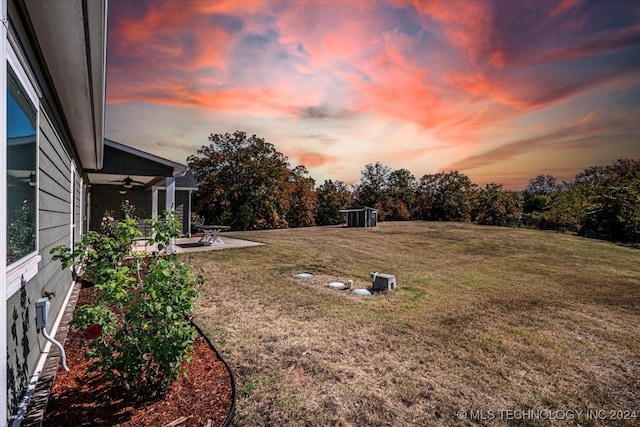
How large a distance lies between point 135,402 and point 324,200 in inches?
995

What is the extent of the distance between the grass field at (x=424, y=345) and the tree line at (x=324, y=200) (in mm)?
12432

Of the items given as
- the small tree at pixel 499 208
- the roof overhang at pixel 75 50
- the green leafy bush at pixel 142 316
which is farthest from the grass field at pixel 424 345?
the small tree at pixel 499 208

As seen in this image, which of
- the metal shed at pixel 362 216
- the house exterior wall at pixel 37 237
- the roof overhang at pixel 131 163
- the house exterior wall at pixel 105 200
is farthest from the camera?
the metal shed at pixel 362 216

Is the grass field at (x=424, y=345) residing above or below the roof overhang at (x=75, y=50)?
below

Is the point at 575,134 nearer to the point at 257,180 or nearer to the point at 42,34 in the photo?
the point at 257,180

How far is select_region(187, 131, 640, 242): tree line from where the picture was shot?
1698 cm

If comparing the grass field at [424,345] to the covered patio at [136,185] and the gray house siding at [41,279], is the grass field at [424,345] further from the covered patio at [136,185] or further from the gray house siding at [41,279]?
the covered patio at [136,185]

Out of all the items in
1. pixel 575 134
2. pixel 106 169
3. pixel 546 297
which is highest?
pixel 575 134

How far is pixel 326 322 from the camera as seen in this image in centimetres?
415

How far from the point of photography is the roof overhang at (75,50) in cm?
A: 197

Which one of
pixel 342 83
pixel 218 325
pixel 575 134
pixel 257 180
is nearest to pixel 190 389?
pixel 218 325

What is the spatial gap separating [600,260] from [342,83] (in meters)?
11.4

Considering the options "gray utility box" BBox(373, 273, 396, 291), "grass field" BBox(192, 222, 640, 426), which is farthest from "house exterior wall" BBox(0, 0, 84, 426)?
"gray utility box" BBox(373, 273, 396, 291)

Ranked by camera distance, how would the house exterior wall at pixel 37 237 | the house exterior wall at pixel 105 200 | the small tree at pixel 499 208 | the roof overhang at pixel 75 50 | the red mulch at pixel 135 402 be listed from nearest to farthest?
the house exterior wall at pixel 37 237
the roof overhang at pixel 75 50
the red mulch at pixel 135 402
the house exterior wall at pixel 105 200
the small tree at pixel 499 208
